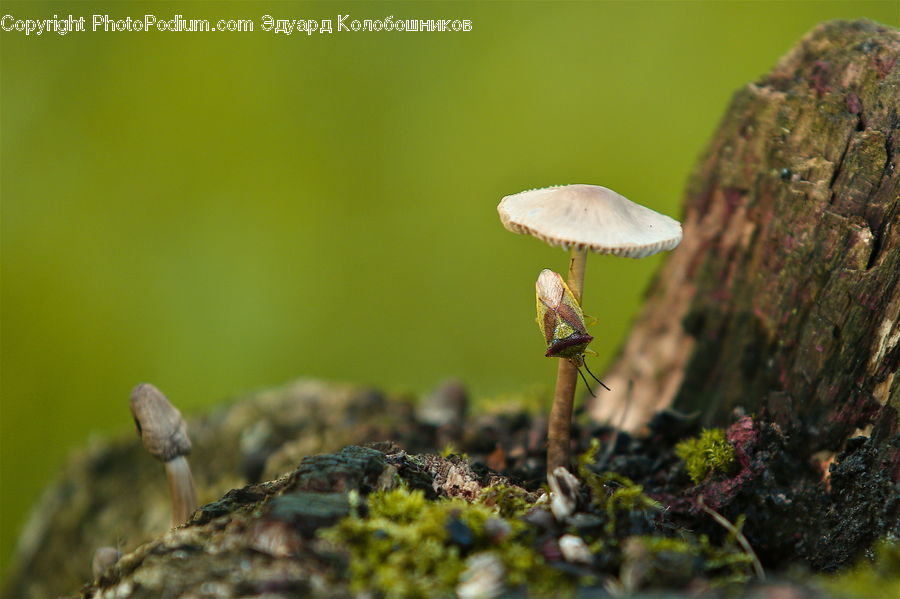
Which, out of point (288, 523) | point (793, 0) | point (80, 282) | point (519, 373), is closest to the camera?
point (288, 523)

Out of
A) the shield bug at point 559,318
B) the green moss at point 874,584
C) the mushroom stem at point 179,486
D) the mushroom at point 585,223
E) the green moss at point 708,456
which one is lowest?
the mushroom stem at point 179,486

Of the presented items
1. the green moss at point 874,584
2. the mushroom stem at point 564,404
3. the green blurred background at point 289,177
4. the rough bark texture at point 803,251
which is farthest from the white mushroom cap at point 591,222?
the green blurred background at point 289,177

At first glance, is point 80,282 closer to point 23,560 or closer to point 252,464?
point 23,560

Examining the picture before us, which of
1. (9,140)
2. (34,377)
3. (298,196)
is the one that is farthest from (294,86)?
(34,377)

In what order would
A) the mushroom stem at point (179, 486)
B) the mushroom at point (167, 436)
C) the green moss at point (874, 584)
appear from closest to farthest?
the green moss at point (874, 584) < the mushroom at point (167, 436) < the mushroom stem at point (179, 486)

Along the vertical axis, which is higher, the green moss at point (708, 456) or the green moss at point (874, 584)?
the green moss at point (874, 584)

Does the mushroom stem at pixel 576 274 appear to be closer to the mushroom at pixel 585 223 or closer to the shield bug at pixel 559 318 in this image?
the mushroom at pixel 585 223

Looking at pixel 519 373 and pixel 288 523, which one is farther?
pixel 519 373
